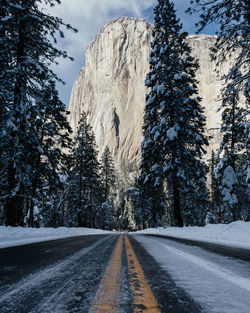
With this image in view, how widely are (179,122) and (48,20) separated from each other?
1030 centimetres

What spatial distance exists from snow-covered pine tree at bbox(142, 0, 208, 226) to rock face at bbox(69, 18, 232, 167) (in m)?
94.9

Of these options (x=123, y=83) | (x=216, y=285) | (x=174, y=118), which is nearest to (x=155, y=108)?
(x=174, y=118)

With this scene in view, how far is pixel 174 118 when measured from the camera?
1617 centimetres

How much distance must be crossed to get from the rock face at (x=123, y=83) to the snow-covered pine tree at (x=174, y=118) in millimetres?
94857

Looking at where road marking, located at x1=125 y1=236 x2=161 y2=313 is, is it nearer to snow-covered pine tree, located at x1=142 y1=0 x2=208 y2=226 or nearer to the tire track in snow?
the tire track in snow

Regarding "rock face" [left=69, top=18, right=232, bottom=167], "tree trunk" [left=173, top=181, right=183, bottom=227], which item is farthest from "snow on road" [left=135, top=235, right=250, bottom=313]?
"rock face" [left=69, top=18, right=232, bottom=167]

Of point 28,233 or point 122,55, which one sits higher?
point 122,55

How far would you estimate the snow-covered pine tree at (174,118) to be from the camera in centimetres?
1536

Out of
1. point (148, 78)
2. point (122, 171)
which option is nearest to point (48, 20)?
point (148, 78)

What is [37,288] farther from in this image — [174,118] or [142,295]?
[174,118]

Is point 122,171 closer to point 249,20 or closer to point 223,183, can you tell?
point 223,183

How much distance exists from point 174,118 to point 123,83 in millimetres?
122447

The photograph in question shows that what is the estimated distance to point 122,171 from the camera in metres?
115

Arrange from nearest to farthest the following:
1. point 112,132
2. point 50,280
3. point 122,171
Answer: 1. point 50,280
2. point 122,171
3. point 112,132
